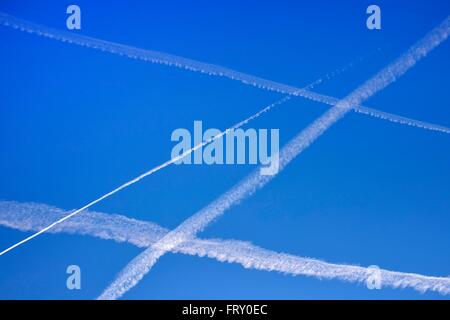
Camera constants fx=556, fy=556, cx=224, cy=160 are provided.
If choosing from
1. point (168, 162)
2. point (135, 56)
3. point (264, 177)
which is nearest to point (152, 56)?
point (135, 56)

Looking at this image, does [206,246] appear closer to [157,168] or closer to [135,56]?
[157,168]

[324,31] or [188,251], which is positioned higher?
[324,31]

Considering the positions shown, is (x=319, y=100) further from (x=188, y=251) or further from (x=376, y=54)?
(x=188, y=251)

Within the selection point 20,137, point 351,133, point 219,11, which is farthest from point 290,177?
point 20,137

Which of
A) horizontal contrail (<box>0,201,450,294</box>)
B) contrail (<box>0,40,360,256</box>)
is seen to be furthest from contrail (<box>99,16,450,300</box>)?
contrail (<box>0,40,360,256</box>)

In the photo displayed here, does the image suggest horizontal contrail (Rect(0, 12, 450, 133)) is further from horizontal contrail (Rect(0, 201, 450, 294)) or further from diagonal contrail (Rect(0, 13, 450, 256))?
horizontal contrail (Rect(0, 201, 450, 294))

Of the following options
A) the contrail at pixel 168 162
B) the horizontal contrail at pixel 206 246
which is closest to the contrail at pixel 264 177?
the horizontal contrail at pixel 206 246
